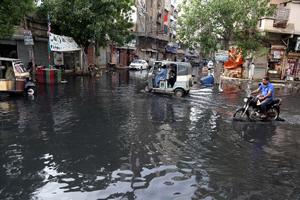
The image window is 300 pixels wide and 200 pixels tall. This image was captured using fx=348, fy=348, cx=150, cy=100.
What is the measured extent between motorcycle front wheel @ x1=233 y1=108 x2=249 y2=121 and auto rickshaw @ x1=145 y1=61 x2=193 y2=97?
20.6ft

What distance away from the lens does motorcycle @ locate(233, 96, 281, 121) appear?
41.5 feet

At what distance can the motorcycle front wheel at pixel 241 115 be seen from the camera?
12.8 m

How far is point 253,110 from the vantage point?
42.2 ft

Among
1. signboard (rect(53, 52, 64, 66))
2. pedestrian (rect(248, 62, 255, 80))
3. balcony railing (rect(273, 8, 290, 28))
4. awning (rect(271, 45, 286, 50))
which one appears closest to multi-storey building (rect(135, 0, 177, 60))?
signboard (rect(53, 52, 64, 66))

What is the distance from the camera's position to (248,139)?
10102 mm

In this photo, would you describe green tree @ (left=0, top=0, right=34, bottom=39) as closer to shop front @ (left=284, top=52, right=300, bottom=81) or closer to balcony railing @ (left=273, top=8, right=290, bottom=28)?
balcony railing @ (left=273, top=8, right=290, bottom=28)

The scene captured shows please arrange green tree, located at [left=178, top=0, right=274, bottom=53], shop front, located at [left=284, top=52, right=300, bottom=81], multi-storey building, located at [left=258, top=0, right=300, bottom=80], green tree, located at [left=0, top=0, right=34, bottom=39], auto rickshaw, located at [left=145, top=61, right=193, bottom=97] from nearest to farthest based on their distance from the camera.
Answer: green tree, located at [left=0, top=0, right=34, bottom=39] → auto rickshaw, located at [left=145, top=61, right=193, bottom=97] → green tree, located at [left=178, top=0, right=274, bottom=53] → multi-storey building, located at [left=258, top=0, right=300, bottom=80] → shop front, located at [left=284, top=52, right=300, bottom=81]

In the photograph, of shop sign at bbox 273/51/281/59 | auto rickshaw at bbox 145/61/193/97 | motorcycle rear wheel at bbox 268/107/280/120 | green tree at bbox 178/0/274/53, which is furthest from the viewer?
shop sign at bbox 273/51/281/59

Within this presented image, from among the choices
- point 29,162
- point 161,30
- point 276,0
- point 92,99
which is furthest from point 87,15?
point 161,30

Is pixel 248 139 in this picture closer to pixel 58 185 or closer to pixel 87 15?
pixel 58 185

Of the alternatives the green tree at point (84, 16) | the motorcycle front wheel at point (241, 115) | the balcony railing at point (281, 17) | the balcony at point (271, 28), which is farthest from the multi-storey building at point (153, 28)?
the motorcycle front wheel at point (241, 115)

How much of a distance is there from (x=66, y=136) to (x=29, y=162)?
87.9 inches

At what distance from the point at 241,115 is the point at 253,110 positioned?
0.47 meters

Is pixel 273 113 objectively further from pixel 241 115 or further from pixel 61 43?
pixel 61 43
